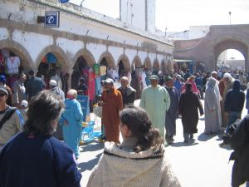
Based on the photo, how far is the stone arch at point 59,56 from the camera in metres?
11.0

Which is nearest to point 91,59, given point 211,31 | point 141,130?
point 141,130

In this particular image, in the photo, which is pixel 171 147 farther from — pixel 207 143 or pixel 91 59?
pixel 91 59

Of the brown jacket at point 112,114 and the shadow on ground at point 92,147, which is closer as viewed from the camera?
the brown jacket at point 112,114

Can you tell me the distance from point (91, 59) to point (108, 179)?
11971 mm

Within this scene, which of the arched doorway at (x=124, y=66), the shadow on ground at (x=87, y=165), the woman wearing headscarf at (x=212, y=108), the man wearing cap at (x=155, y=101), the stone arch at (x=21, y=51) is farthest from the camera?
the arched doorway at (x=124, y=66)

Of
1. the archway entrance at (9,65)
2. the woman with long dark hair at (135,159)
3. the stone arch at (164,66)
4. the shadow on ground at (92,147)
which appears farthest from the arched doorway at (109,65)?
the woman with long dark hair at (135,159)

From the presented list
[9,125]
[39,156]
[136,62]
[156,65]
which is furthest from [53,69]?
[156,65]

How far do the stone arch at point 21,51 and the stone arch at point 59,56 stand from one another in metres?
0.43

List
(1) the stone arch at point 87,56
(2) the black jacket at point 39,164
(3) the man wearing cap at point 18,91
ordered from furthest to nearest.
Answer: (1) the stone arch at point 87,56 → (3) the man wearing cap at point 18,91 → (2) the black jacket at point 39,164

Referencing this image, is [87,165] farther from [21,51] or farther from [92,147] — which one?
[21,51]

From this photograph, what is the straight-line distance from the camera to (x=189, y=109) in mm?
8945

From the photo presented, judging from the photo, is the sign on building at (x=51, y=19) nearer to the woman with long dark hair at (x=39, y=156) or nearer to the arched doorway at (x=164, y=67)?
the woman with long dark hair at (x=39, y=156)

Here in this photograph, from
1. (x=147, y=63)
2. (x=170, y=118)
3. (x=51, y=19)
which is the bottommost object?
(x=170, y=118)

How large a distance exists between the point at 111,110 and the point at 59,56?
5.13 meters
